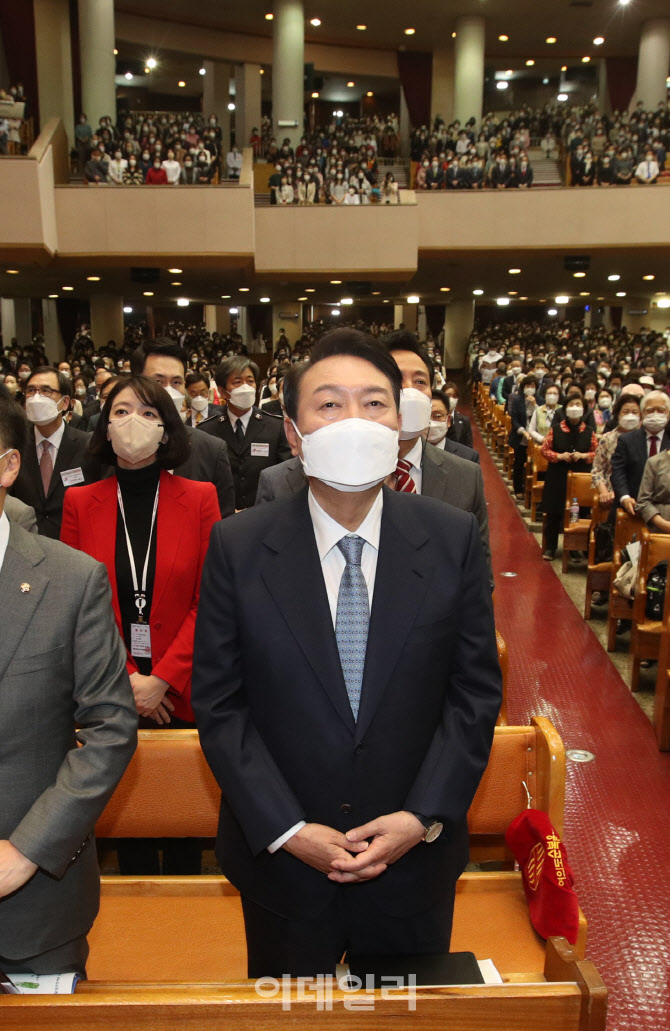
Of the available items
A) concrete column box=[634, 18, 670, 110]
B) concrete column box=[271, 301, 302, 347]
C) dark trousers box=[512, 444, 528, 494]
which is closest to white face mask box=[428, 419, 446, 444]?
dark trousers box=[512, 444, 528, 494]

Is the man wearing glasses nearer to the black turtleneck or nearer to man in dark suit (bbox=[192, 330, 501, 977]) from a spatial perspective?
the black turtleneck

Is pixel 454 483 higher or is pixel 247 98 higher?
pixel 247 98

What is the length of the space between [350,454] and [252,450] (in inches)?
132

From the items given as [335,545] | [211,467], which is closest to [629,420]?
[211,467]

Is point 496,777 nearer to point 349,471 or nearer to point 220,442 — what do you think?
point 349,471

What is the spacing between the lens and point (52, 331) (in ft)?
92.2

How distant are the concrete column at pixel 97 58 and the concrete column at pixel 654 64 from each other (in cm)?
1456

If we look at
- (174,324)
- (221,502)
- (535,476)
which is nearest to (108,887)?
(221,502)

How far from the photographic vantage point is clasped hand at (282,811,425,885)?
1.54 metres

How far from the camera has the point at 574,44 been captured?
87.7 feet

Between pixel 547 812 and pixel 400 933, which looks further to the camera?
pixel 547 812

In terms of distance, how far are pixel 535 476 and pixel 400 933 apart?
7942 mm

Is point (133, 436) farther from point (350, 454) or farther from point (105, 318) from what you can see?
point (105, 318)

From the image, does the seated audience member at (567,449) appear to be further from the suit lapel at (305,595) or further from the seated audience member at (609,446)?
the suit lapel at (305,595)
